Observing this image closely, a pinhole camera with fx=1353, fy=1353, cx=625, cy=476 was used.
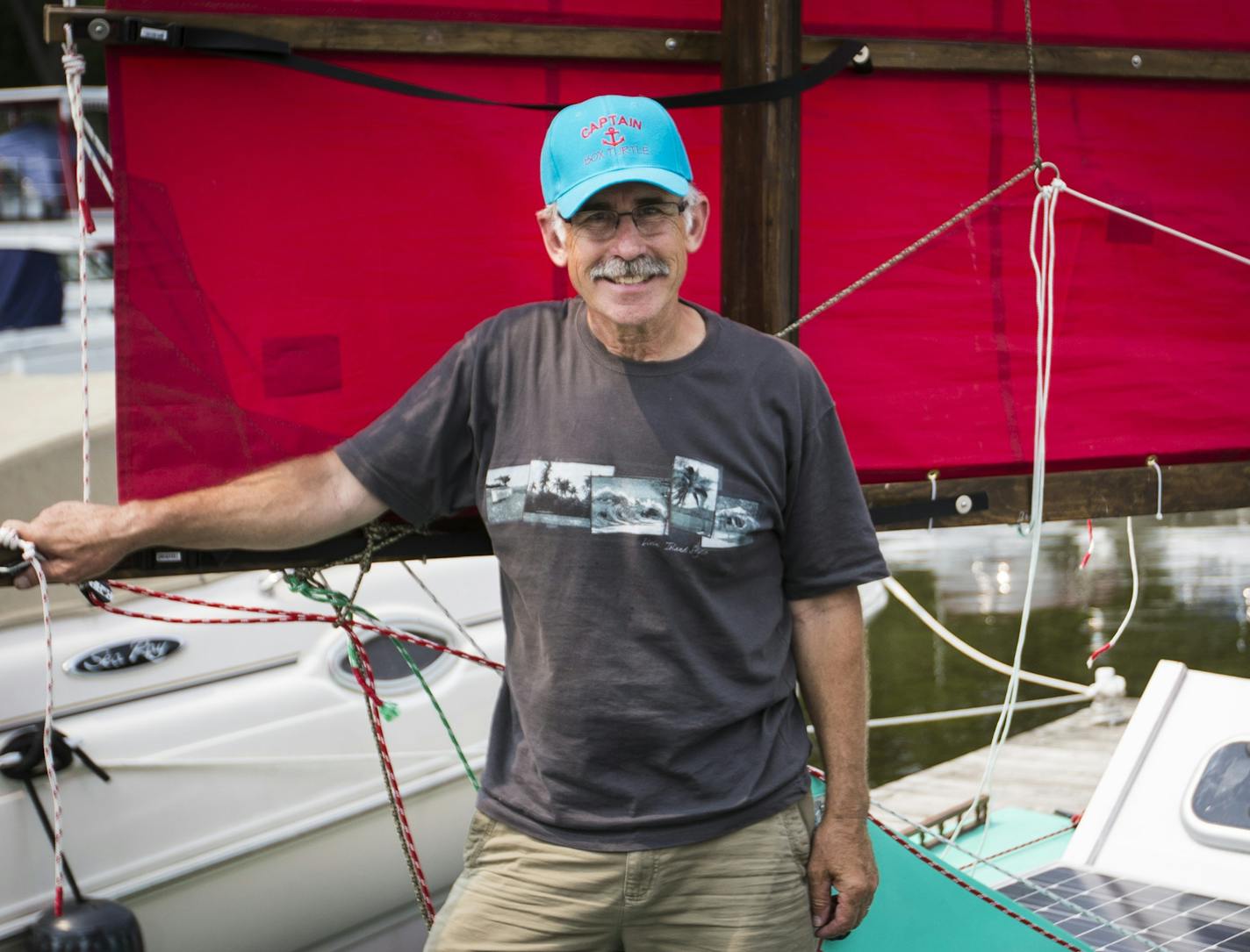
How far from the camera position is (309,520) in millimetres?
Answer: 1860

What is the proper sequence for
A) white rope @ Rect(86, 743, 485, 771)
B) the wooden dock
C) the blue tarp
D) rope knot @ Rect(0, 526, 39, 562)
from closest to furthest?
rope knot @ Rect(0, 526, 39, 562)
white rope @ Rect(86, 743, 485, 771)
the blue tarp
the wooden dock

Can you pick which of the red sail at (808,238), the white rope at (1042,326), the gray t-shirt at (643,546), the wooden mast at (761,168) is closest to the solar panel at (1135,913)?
the white rope at (1042,326)

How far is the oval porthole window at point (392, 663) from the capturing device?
4.16 metres

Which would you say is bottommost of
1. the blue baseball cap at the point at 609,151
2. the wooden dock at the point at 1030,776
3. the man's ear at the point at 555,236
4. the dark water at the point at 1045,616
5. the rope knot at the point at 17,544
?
A: the wooden dock at the point at 1030,776

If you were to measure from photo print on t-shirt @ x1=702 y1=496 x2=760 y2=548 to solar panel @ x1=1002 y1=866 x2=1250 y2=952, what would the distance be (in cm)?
124

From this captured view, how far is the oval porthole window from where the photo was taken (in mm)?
4164

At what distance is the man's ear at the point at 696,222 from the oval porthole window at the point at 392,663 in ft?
8.55

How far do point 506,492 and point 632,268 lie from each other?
34 cm

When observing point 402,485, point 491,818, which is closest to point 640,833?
point 491,818

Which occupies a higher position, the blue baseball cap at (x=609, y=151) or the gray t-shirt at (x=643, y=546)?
the blue baseball cap at (x=609, y=151)

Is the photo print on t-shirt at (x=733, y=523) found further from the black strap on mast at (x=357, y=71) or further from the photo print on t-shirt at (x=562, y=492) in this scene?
the black strap on mast at (x=357, y=71)

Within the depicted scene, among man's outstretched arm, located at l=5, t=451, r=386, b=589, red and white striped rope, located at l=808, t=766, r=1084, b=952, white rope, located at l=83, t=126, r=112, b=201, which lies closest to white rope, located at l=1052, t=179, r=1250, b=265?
red and white striped rope, located at l=808, t=766, r=1084, b=952

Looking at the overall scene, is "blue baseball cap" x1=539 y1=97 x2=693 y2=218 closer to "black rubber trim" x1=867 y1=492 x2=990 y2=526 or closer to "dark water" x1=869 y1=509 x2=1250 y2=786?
"black rubber trim" x1=867 y1=492 x2=990 y2=526

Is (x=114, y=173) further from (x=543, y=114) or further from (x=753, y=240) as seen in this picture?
(x=753, y=240)
